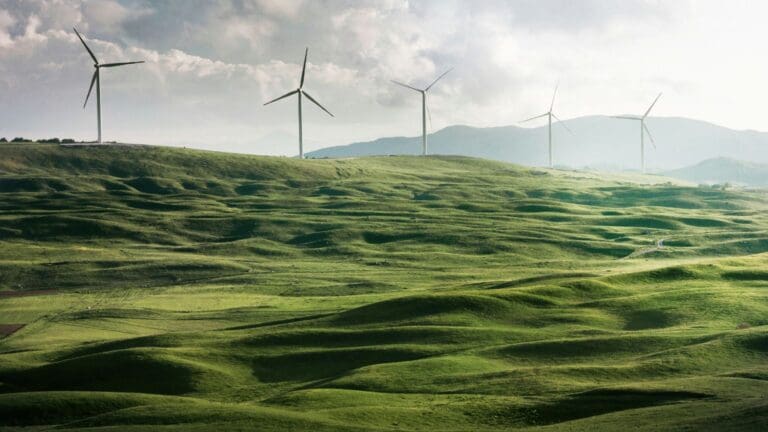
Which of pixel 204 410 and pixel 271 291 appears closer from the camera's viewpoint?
pixel 204 410

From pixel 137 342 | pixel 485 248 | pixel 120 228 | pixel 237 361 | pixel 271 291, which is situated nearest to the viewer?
pixel 237 361

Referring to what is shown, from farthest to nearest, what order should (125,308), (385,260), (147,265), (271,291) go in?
1. (385,260)
2. (147,265)
3. (271,291)
4. (125,308)

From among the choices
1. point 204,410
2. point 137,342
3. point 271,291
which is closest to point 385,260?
point 271,291

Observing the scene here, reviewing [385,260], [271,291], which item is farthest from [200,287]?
[385,260]

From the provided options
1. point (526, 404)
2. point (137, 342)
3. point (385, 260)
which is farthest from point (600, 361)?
point (385, 260)

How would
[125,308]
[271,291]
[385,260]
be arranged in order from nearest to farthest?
[125,308]
[271,291]
[385,260]

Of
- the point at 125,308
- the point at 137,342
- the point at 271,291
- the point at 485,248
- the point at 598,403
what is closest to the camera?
the point at 598,403

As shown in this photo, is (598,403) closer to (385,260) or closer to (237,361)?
(237,361)

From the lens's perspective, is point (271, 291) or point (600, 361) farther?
point (271, 291)

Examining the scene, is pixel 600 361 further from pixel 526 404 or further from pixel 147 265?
pixel 147 265
